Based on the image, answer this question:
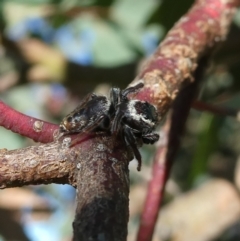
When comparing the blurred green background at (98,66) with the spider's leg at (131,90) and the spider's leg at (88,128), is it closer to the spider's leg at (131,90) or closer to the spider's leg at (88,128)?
the spider's leg at (131,90)

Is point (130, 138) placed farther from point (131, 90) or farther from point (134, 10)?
point (134, 10)

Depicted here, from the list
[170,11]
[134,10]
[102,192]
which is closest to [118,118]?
[102,192]

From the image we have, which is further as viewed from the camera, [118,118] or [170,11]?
[170,11]

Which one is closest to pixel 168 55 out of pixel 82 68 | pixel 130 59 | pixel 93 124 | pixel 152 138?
pixel 152 138

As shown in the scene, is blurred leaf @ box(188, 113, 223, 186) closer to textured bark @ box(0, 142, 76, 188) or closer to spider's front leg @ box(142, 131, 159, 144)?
spider's front leg @ box(142, 131, 159, 144)

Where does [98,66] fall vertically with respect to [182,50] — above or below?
below

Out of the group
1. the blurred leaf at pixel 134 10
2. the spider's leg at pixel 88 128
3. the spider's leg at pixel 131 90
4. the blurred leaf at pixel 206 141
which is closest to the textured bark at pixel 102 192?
the spider's leg at pixel 88 128

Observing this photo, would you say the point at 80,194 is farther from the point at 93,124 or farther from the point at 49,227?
the point at 49,227
